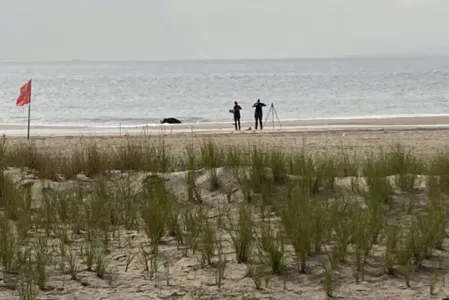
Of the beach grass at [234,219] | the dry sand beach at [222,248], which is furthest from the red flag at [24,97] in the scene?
the dry sand beach at [222,248]

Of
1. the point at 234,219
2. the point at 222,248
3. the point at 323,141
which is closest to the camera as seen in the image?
the point at 222,248

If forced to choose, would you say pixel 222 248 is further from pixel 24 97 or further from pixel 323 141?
pixel 24 97

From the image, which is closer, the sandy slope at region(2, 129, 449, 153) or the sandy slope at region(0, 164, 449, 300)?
the sandy slope at region(0, 164, 449, 300)

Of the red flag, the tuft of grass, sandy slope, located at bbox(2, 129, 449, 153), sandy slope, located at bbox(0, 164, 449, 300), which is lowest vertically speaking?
sandy slope, located at bbox(0, 164, 449, 300)

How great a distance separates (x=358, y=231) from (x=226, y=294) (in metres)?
1.46

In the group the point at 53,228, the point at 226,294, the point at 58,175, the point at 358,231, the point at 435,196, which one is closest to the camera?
the point at 226,294

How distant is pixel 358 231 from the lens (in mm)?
6066

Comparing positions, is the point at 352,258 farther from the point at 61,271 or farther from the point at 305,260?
the point at 61,271

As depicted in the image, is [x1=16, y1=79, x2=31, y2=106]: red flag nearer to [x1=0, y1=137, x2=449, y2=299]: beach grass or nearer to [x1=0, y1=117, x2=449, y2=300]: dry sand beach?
[x1=0, y1=137, x2=449, y2=299]: beach grass

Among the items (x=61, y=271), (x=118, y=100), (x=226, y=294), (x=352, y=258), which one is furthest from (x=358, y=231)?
(x=118, y=100)

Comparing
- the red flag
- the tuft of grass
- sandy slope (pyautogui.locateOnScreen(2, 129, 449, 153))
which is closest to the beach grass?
the tuft of grass

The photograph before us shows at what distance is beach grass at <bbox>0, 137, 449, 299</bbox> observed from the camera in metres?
5.66

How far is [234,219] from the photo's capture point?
7141 mm

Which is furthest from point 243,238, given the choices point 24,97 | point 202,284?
point 24,97
